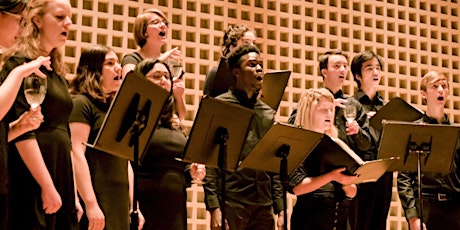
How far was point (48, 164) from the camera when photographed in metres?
3.38

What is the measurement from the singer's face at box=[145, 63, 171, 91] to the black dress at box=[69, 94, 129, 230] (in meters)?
0.45

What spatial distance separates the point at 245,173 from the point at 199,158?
27.0 inches

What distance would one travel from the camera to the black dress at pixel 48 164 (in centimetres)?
323

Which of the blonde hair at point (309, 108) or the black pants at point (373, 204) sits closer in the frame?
the blonde hair at point (309, 108)

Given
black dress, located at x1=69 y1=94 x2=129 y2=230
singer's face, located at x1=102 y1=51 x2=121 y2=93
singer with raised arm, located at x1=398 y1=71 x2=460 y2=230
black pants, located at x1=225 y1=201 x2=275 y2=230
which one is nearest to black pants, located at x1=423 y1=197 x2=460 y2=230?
singer with raised arm, located at x1=398 y1=71 x2=460 y2=230

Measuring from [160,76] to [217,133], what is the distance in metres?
0.64

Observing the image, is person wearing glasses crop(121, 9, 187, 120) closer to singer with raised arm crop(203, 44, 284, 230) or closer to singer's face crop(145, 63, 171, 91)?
singer with raised arm crop(203, 44, 284, 230)

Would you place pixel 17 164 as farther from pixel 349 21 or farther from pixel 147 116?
pixel 349 21

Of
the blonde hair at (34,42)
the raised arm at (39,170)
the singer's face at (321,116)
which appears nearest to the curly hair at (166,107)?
the blonde hair at (34,42)

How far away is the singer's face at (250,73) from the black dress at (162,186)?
0.82 m

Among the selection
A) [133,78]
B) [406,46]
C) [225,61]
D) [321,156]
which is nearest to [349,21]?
[406,46]

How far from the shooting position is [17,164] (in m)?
3.30

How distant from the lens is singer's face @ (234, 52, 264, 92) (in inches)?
189

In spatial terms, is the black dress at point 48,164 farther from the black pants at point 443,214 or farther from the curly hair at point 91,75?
the black pants at point 443,214
